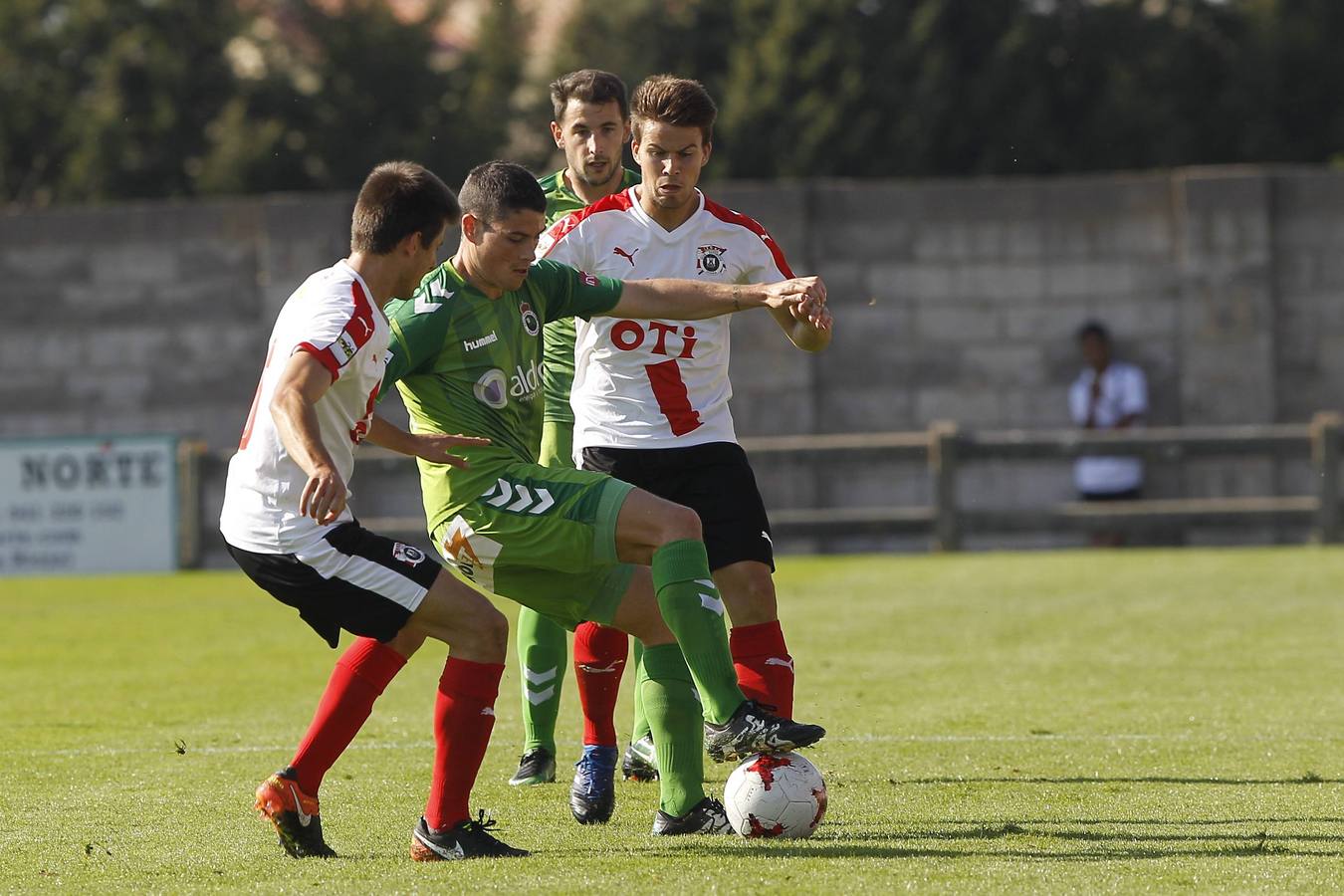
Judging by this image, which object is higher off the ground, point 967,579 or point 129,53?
point 129,53

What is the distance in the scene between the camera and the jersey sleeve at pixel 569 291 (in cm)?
579

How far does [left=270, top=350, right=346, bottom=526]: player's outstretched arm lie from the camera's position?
4.72m

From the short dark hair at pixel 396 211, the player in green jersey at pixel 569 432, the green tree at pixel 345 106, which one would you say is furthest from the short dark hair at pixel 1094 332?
the green tree at pixel 345 106

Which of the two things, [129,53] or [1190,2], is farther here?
[1190,2]

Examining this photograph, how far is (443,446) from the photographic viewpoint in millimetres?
5359

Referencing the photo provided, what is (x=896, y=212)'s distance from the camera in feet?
61.4

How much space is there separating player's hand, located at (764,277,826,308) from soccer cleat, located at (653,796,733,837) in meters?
1.39

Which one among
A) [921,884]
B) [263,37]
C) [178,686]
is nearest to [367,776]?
[921,884]

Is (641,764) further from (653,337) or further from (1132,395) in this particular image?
(1132,395)

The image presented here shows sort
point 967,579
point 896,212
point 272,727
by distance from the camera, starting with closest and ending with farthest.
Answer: point 272,727 → point 967,579 → point 896,212

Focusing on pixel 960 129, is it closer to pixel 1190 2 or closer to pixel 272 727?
pixel 1190 2

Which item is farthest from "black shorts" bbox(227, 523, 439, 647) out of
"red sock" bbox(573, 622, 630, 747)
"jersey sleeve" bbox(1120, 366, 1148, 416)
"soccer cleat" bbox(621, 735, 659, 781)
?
"jersey sleeve" bbox(1120, 366, 1148, 416)

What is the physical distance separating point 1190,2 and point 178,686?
30027 mm

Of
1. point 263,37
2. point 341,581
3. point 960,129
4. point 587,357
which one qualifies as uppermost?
point 263,37
